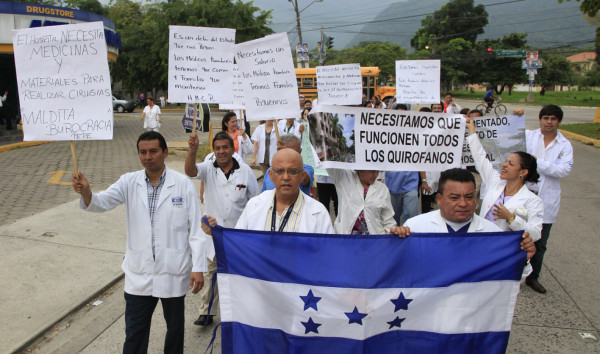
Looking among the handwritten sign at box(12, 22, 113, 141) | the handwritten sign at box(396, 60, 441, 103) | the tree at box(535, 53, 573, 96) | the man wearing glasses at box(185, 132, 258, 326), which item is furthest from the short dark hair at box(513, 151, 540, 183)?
the tree at box(535, 53, 573, 96)

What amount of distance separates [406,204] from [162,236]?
3.14 m

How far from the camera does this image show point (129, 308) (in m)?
3.29

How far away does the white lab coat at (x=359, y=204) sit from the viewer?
3803 millimetres

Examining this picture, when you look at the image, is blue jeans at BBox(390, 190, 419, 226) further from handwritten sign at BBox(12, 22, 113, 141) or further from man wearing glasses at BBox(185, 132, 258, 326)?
handwritten sign at BBox(12, 22, 113, 141)

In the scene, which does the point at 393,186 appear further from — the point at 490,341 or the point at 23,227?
the point at 23,227

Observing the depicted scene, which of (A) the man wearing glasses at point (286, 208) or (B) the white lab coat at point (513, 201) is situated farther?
(B) the white lab coat at point (513, 201)

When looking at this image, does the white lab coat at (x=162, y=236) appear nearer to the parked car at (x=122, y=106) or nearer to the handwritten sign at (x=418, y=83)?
the handwritten sign at (x=418, y=83)

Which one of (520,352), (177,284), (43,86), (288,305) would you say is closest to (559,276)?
(520,352)

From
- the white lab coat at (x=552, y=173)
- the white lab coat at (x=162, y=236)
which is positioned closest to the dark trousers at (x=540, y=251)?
the white lab coat at (x=552, y=173)

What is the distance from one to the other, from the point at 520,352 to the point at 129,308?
126 inches

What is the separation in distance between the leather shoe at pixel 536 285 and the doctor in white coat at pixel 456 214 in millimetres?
2577

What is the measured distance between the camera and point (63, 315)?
4.59 metres

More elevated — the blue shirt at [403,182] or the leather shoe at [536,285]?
the blue shirt at [403,182]

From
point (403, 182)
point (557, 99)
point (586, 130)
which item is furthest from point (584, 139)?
point (557, 99)
